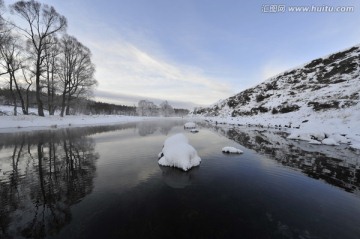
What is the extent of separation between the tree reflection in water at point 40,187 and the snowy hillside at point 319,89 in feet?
117

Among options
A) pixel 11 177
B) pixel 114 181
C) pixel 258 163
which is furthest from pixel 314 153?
pixel 11 177

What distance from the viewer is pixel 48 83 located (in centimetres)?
3122

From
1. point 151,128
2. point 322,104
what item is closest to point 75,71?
point 151,128

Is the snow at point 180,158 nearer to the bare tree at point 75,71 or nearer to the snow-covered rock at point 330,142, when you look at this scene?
the snow-covered rock at point 330,142

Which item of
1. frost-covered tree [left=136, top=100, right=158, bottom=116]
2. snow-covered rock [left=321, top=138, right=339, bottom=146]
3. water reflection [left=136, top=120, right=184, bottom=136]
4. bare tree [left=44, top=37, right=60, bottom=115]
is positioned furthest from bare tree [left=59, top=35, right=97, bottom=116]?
frost-covered tree [left=136, top=100, right=158, bottom=116]

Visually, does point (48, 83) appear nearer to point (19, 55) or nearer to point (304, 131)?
point (19, 55)

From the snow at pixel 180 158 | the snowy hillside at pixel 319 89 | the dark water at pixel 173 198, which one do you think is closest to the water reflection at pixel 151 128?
the snow at pixel 180 158

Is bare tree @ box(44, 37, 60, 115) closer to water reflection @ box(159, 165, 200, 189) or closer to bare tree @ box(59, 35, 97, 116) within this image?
bare tree @ box(59, 35, 97, 116)

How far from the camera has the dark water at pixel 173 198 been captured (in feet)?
17.0

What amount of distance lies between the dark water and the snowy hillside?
→ 2676 centimetres

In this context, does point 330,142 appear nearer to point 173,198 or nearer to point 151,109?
point 173,198

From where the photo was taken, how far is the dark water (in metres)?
5.19

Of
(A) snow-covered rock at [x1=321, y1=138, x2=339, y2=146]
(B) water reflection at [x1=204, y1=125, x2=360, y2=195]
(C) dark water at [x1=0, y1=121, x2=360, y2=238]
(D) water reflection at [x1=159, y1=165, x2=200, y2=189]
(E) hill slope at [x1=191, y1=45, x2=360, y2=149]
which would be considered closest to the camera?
(C) dark water at [x1=0, y1=121, x2=360, y2=238]

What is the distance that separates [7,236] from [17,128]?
2640 centimetres
